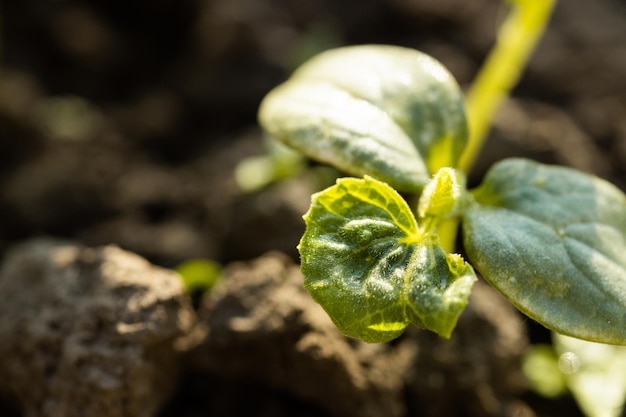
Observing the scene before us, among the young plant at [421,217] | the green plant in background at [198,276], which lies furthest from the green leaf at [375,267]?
the green plant in background at [198,276]

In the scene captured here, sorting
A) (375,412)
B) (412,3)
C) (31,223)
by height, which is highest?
(412,3)

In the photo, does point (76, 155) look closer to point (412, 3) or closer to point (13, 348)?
point (13, 348)

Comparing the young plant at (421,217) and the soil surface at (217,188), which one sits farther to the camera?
the soil surface at (217,188)

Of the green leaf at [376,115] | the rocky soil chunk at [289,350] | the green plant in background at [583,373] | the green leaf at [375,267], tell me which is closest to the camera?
the green leaf at [375,267]

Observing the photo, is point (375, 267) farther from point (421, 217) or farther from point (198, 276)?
point (198, 276)

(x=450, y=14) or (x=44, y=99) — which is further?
(x=450, y=14)

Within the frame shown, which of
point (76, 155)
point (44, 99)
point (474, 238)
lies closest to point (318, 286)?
point (474, 238)

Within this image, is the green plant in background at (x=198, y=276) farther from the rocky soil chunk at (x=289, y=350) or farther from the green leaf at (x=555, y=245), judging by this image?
the green leaf at (x=555, y=245)
